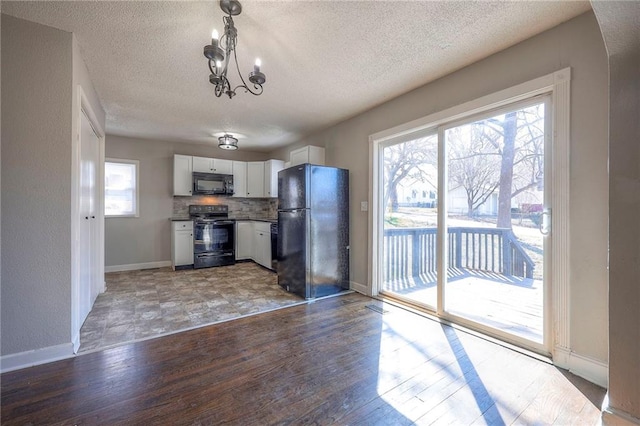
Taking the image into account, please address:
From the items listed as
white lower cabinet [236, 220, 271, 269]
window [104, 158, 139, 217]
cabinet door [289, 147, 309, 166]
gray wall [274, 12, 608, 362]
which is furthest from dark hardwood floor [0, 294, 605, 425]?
window [104, 158, 139, 217]

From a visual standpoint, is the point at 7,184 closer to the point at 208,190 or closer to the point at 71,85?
the point at 71,85

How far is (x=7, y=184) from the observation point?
185 centimetres

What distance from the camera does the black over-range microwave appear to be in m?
5.22

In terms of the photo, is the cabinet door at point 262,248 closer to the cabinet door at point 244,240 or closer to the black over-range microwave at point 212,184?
the cabinet door at point 244,240

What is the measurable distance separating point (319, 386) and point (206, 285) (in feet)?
9.05

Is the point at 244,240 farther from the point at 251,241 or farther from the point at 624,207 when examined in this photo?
the point at 624,207

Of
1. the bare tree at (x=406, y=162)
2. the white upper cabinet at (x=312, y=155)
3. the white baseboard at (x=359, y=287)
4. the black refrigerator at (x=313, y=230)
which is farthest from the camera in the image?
the white upper cabinet at (x=312, y=155)

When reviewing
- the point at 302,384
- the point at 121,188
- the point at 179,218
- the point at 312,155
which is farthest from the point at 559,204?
the point at 121,188

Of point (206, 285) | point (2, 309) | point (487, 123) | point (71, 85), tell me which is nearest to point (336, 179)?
point (487, 123)

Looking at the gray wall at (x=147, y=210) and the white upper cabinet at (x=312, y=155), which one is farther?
the gray wall at (x=147, y=210)

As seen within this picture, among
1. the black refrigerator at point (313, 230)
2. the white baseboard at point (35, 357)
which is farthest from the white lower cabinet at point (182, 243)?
the white baseboard at point (35, 357)

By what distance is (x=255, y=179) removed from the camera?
5.79 meters

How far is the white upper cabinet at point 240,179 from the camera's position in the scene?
569 centimetres

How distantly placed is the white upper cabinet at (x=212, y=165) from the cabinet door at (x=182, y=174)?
4.8 inches
